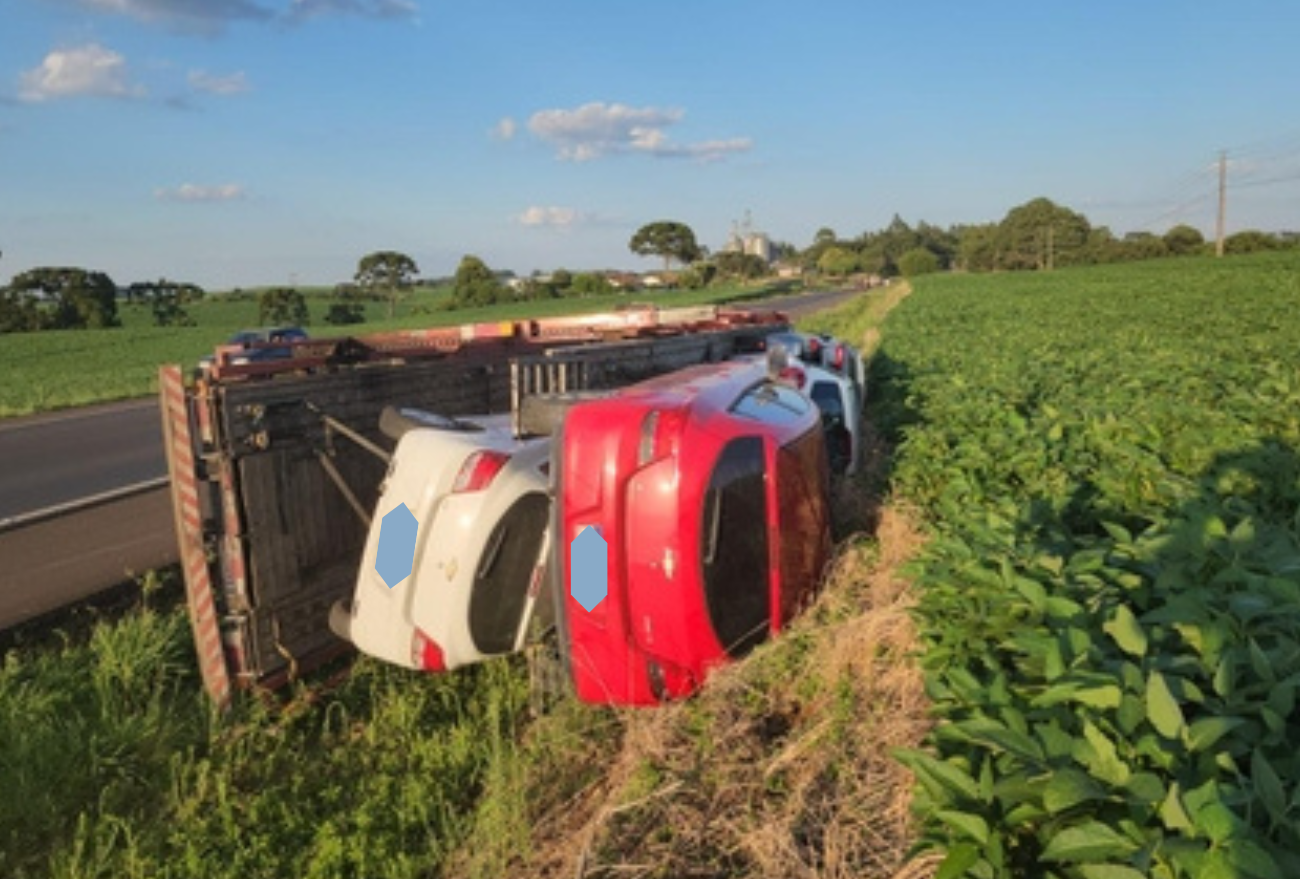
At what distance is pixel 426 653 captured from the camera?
4.12m

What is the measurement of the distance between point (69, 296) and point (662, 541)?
7077 centimetres

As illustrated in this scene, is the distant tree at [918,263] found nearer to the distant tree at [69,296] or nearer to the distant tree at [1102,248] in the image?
the distant tree at [1102,248]

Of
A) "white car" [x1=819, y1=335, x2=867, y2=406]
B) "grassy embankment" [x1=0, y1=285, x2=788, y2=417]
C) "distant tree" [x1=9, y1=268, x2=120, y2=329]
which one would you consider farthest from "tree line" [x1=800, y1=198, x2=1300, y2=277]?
"distant tree" [x1=9, y1=268, x2=120, y2=329]

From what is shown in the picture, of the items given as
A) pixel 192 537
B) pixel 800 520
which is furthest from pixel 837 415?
pixel 192 537

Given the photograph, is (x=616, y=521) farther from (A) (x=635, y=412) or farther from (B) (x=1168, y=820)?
(B) (x=1168, y=820)

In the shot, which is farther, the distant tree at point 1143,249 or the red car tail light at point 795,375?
the distant tree at point 1143,249

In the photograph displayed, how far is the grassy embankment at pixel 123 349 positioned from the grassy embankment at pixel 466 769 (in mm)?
17190

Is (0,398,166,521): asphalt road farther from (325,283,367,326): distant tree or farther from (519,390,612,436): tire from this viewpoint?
(325,283,367,326): distant tree

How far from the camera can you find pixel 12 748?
3.93 meters

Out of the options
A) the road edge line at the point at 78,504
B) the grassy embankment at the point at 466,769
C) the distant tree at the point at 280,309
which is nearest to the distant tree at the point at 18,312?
the distant tree at the point at 280,309

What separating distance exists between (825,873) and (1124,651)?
0.98 metres

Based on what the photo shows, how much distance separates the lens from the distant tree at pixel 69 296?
2328 inches

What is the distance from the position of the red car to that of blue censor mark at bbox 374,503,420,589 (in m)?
0.83

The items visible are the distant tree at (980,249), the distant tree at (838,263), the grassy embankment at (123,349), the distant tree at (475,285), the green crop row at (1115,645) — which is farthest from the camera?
the distant tree at (838,263)
